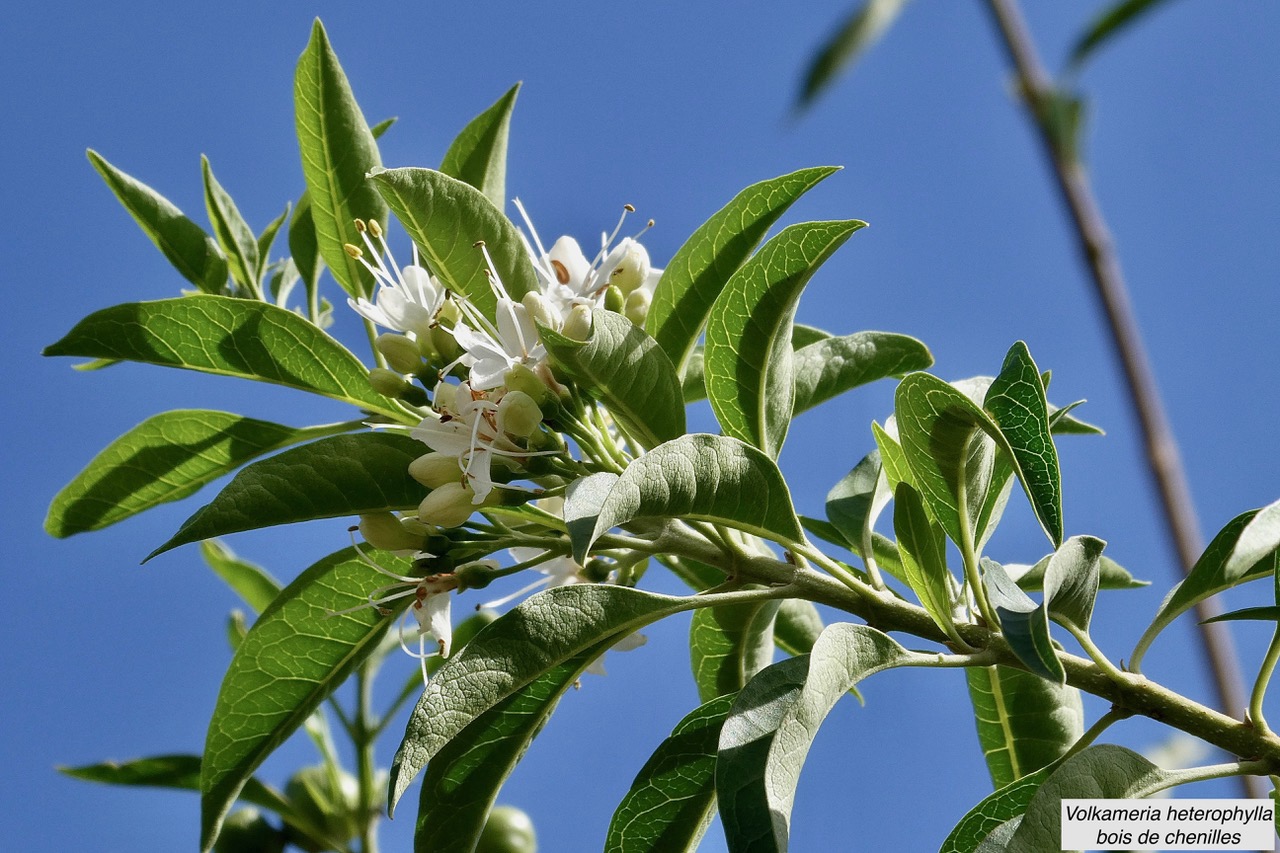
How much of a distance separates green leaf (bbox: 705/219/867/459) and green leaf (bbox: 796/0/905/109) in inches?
10.3

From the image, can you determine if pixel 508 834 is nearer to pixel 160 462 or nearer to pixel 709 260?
pixel 160 462

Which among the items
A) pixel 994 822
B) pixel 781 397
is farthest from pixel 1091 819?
pixel 781 397

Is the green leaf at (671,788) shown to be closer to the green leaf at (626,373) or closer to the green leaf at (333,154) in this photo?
the green leaf at (626,373)

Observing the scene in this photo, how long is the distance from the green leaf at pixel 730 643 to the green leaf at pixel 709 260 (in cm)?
35

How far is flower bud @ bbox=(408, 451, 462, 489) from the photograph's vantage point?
4.38ft

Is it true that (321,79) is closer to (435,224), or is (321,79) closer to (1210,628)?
(435,224)

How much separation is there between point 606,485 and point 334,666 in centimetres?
61

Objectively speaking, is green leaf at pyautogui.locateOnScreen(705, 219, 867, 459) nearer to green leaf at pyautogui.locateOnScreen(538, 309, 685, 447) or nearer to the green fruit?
green leaf at pyautogui.locateOnScreen(538, 309, 685, 447)

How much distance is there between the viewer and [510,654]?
1.22 m

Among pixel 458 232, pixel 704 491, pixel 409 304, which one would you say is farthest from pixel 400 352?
pixel 704 491

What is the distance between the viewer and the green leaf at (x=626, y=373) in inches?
48.8

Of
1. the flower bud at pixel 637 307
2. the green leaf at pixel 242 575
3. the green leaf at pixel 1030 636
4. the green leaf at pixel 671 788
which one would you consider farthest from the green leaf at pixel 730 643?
the green leaf at pixel 242 575

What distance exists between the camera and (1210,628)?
3.39 feet

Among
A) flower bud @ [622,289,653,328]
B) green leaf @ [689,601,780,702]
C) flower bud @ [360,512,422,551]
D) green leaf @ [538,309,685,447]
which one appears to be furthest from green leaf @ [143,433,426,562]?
green leaf @ [689,601,780,702]
